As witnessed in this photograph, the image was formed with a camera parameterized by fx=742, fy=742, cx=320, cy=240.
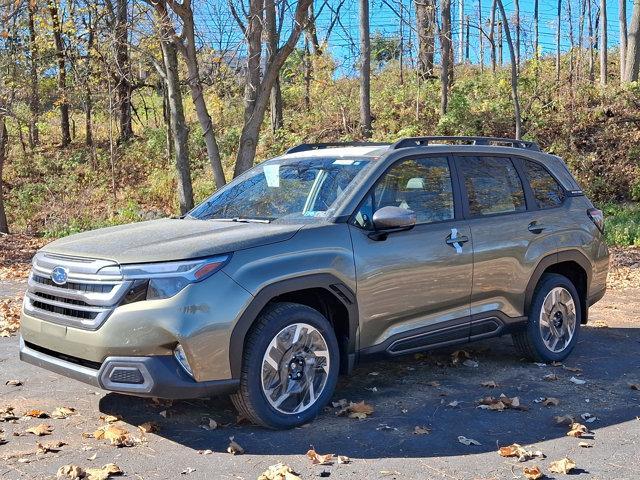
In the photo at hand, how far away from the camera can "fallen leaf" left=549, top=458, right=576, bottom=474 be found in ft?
13.3

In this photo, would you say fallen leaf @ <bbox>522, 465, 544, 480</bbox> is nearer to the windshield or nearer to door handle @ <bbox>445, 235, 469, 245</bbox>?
door handle @ <bbox>445, 235, 469, 245</bbox>

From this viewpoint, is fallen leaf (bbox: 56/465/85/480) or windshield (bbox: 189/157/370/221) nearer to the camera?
fallen leaf (bbox: 56/465/85/480)

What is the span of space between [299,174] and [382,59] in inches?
1133

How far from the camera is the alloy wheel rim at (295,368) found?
454cm

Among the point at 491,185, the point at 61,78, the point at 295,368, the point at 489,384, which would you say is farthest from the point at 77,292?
the point at 61,78

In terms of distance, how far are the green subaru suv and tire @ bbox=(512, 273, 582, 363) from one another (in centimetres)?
2

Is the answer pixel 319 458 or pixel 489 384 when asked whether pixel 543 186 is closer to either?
pixel 489 384

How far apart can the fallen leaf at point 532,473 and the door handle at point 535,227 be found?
2535mm

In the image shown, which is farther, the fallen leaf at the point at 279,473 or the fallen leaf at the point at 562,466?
the fallen leaf at the point at 562,466

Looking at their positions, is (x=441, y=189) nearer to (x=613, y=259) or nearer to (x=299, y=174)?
(x=299, y=174)

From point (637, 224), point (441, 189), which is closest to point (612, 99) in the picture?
point (637, 224)

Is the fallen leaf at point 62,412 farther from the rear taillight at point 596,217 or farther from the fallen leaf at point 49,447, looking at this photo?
the rear taillight at point 596,217

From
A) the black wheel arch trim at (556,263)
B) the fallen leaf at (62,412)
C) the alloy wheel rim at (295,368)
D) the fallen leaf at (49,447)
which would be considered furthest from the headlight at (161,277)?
the black wheel arch trim at (556,263)

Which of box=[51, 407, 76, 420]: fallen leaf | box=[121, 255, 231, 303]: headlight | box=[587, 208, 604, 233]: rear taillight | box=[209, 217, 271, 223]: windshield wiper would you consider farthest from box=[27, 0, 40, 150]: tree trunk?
box=[121, 255, 231, 303]: headlight
